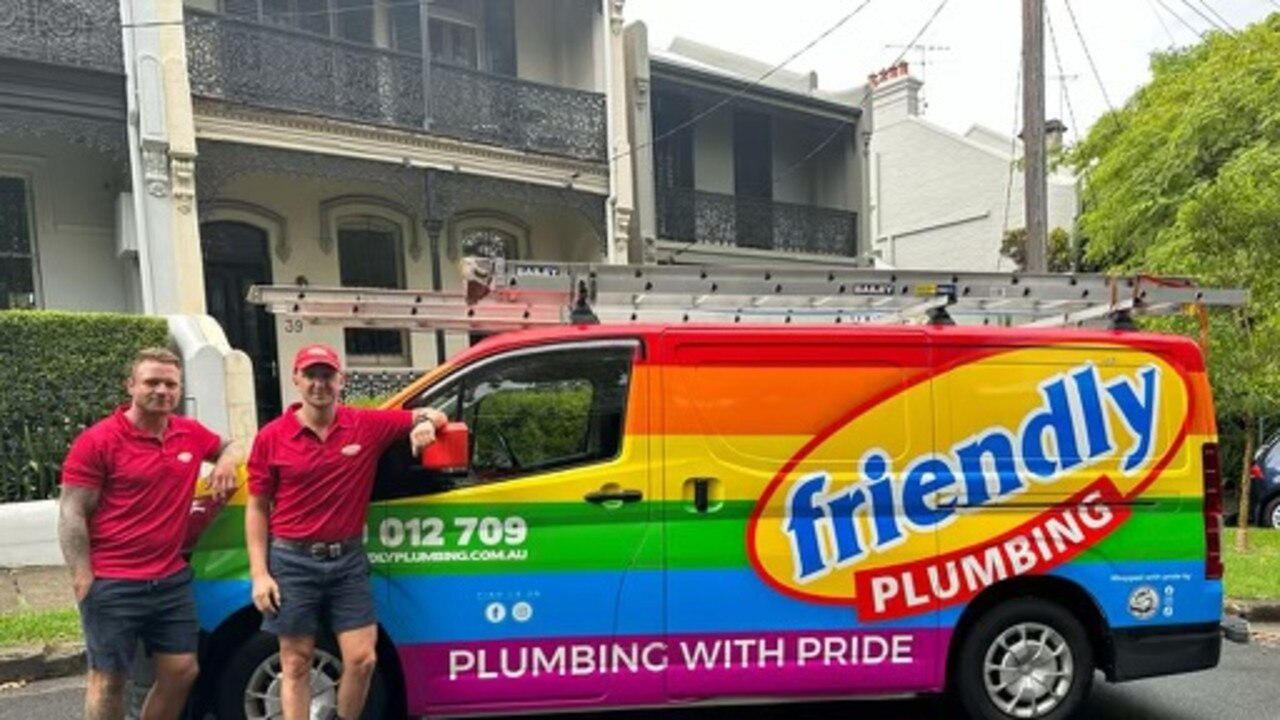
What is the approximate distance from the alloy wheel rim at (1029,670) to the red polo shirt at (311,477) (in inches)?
116

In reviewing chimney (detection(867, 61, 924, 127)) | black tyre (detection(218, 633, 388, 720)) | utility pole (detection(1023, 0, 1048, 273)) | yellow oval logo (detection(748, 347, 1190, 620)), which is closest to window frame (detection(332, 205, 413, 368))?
utility pole (detection(1023, 0, 1048, 273))

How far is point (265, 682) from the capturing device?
3.87 m

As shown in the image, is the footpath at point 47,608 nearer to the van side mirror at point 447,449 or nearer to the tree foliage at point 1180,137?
the van side mirror at point 447,449

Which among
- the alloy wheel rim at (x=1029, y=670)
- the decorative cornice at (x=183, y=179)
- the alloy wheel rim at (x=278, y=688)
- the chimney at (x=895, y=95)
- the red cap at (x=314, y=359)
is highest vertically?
the chimney at (x=895, y=95)

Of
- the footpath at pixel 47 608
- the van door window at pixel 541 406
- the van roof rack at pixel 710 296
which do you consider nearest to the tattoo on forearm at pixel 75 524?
the van roof rack at pixel 710 296

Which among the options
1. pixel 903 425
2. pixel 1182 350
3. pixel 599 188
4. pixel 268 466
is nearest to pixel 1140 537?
pixel 1182 350

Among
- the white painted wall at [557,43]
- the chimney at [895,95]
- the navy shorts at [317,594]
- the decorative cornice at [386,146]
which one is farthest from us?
the chimney at [895,95]

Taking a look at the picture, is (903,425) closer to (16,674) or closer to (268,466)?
(268,466)

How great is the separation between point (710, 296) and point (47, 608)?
17.2 ft

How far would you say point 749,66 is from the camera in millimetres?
18438

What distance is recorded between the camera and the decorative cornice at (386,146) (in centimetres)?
1088

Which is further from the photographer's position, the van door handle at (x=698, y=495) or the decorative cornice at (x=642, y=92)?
the decorative cornice at (x=642, y=92)

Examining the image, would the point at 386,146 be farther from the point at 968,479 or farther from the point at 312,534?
the point at 968,479

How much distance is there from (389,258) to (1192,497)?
11.3 meters
